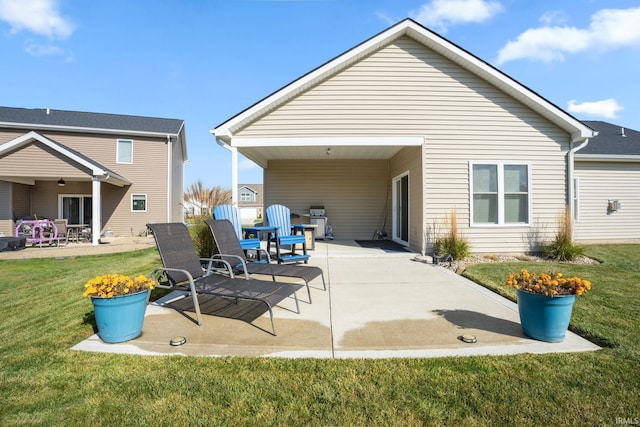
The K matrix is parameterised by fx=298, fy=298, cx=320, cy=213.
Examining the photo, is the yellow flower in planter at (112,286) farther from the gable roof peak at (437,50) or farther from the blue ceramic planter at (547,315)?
the gable roof peak at (437,50)

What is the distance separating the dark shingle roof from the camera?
14.1 meters

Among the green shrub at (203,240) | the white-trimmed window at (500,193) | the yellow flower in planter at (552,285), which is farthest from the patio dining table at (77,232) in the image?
the yellow flower in planter at (552,285)

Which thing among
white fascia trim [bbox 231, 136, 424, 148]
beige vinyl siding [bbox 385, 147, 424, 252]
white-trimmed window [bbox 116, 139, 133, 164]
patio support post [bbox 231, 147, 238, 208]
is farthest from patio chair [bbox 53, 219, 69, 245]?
beige vinyl siding [bbox 385, 147, 424, 252]

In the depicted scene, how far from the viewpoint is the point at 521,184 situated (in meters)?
7.38

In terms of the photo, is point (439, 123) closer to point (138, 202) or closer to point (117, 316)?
point (117, 316)

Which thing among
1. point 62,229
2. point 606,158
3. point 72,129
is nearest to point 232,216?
point 62,229

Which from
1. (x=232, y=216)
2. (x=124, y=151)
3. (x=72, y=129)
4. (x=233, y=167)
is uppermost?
(x=72, y=129)

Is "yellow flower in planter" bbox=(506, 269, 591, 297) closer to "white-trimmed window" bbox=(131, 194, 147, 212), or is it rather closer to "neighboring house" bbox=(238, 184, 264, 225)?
"white-trimmed window" bbox=(131, 194, 147, 212)

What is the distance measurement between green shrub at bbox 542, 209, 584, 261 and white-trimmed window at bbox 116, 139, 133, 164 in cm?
1711

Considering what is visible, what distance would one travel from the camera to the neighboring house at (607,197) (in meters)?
9.94

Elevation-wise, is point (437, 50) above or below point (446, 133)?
above

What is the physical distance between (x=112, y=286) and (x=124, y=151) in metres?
14.9

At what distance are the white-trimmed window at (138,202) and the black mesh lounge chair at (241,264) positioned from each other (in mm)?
12478

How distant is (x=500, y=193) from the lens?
7.31 m
